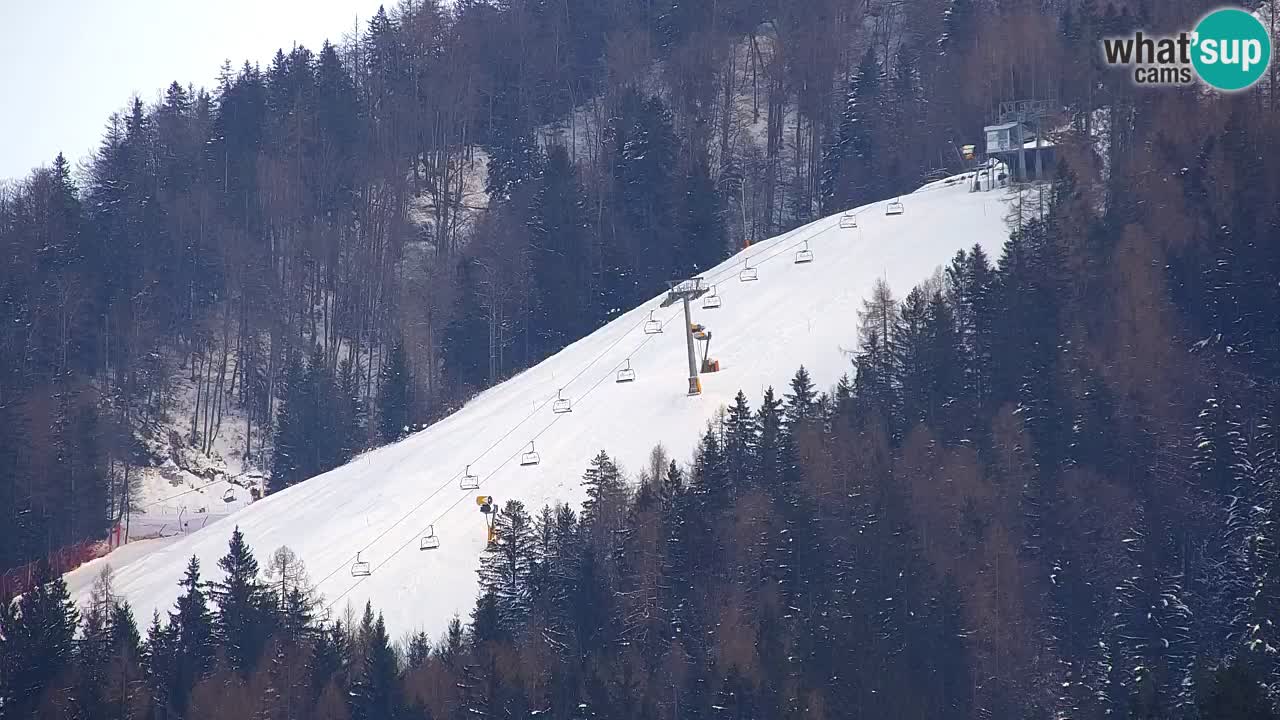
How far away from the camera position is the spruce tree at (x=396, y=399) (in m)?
90.6

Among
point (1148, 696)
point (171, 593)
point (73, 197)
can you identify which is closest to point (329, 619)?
point (171, 593)

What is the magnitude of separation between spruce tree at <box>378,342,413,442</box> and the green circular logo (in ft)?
142

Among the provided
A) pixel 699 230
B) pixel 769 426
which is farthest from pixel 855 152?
pixel 769 426

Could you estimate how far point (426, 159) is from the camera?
376 ft

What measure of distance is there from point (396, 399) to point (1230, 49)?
1801 inches

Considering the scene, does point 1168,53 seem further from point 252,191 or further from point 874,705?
point 252,191

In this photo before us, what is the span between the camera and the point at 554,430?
67375mm

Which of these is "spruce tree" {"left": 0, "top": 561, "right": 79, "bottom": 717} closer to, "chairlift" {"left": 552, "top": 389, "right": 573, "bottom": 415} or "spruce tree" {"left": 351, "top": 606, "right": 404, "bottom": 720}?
"spruce tree" {"left": 351, "top": 606, "right": 404, "bottom": 720}

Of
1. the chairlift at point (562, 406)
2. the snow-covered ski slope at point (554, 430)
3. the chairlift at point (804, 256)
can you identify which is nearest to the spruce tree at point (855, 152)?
the snow-covered ski slope at point (554, 430)

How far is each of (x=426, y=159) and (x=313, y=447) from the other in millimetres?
30427

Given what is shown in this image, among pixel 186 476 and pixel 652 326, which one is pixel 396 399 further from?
pixel 652 326

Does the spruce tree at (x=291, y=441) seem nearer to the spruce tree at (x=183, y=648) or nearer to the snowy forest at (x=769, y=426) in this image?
the snowy forest at (x=769, y=426)

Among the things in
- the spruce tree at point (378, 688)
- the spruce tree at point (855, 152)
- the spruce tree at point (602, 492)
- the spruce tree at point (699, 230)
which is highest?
the spruce tree at point (855, 152)

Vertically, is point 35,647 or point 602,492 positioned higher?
point 602,492
